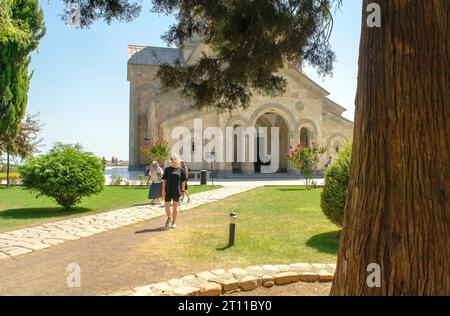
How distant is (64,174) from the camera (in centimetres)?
1046

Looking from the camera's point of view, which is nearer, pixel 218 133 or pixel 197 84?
pixel 197 84

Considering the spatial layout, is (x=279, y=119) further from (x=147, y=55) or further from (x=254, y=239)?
(x=254, y=239)

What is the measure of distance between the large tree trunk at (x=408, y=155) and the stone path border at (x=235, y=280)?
6.28 feet

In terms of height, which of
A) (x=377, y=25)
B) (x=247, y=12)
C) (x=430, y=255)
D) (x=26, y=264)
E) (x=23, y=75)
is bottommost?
(x=26, y=264)

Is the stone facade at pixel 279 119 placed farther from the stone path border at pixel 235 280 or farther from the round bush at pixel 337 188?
the stone path border at pixel 235 280

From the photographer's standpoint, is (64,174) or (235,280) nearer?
(235,280)

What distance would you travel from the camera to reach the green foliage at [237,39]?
5141mm

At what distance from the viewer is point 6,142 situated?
70.1ft

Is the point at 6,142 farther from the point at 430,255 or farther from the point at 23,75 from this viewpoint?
the point at 430,255

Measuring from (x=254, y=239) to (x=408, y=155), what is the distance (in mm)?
4863

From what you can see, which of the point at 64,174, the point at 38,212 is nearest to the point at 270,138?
the point at 64,174

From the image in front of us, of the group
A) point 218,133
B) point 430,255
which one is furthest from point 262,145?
point 430,255

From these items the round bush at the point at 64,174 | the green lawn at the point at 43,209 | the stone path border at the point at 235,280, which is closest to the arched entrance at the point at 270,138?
the green lawn at the point at 43,209

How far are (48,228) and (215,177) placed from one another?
19.8 metres
